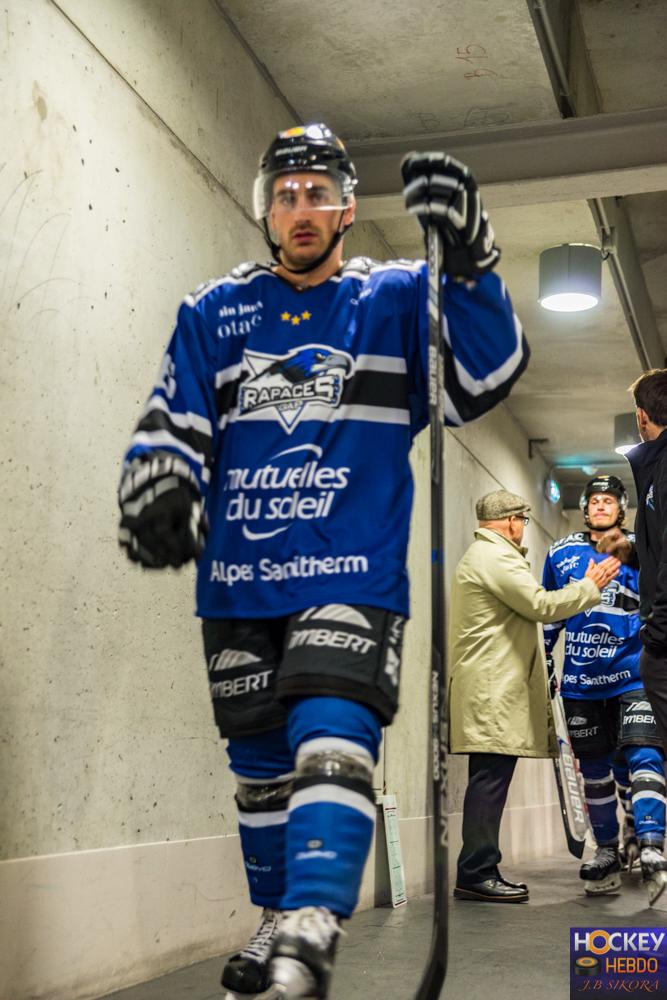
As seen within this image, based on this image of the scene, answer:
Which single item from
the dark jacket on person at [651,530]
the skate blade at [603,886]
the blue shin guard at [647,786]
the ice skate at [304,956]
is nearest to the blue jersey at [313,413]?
the ice skate at [304,956]

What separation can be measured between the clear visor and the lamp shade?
3.96 meters

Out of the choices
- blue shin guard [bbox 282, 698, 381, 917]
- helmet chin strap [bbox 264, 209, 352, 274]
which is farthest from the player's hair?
blue shin guard [bbox 282, 698, 381, 917]

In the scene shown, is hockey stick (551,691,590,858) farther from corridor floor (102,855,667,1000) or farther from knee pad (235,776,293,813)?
knee pad (235,776,293,813)

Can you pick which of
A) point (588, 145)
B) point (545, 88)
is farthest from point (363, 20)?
point (588, 145)

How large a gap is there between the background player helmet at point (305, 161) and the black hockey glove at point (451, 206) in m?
0.24

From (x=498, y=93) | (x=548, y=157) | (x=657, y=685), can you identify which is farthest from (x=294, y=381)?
(x=548, y=157)

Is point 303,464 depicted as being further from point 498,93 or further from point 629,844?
point 629,844

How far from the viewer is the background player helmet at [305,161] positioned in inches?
85.8

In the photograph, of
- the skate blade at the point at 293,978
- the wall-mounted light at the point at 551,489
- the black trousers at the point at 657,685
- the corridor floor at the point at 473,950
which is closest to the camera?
the skate blade at the point at 293,978

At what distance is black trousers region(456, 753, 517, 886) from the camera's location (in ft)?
16.5

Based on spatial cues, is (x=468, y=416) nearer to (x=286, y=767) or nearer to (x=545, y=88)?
(x=286, y=767)

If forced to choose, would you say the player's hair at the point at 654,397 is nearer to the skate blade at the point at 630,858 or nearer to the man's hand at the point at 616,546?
the man's hand at the point at 616,546
